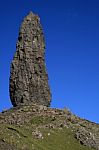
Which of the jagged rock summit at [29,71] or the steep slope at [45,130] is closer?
the steep slope at [45,130]

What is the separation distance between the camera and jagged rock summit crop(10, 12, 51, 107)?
10644 centimetres

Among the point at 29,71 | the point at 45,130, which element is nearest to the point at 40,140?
the point at 45,130

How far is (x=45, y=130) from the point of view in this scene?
293ft

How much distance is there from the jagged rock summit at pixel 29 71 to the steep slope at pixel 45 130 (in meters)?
3.92

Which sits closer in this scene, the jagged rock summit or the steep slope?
the steep slope

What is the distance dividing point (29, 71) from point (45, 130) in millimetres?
21150

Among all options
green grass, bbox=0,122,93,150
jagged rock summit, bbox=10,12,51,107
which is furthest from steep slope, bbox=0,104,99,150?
Result: jagged rock summit, bbox=10,12,51,107

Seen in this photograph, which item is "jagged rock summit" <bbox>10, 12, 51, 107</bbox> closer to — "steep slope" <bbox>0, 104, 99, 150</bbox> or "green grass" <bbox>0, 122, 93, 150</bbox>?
"steep slope" <bbox>0, 104, 99, 150</bbox>

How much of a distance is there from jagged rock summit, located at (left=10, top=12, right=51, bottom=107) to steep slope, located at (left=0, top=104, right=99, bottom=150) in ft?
12.9

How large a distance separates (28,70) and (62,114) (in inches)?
511

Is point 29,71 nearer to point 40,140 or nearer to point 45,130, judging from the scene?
point 45,130

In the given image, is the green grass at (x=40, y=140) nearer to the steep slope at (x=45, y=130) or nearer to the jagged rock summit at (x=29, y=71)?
the steep slope at (x=45, y=130)

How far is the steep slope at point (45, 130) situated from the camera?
249 ft

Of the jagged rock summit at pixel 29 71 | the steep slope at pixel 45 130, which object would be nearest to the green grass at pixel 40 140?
the steep slope at pixel 45 130
